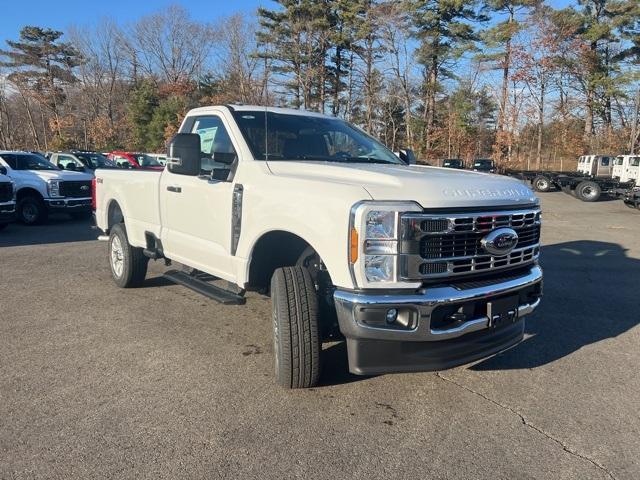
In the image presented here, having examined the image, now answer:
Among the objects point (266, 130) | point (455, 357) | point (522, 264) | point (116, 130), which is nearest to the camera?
point (455, 357)

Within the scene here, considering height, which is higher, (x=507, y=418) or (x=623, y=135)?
(x=623, y=135)

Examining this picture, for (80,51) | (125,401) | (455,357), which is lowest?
(125,401)

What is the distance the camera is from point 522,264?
383 cm

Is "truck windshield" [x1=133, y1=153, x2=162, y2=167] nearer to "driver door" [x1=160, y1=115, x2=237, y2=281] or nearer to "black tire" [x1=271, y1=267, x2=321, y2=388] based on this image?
"driver door" [x1=160, y1=115, x2=237, y2=281]

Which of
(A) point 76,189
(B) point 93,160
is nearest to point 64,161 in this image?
(B) point 93,160

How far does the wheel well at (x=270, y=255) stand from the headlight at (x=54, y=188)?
442 inches

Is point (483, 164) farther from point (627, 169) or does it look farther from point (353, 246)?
point (353, 246)

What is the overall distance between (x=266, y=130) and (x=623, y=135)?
44.0 meters

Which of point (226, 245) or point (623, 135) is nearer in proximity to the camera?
point (226, 245)

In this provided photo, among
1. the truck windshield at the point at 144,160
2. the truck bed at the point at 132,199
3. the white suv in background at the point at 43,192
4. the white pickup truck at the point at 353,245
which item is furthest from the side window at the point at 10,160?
the white pickup truck at the point at 353,245

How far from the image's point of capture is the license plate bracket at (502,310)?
11.3 ft

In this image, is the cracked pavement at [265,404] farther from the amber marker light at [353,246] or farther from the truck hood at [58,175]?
the truck hood at [58,175]

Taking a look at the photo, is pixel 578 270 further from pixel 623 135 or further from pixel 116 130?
pixel 116 130

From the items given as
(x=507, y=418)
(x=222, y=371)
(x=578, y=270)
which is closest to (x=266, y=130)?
(x=222, y=371)
